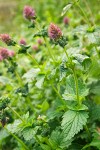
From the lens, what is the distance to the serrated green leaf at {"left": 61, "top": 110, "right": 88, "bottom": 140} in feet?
6.25

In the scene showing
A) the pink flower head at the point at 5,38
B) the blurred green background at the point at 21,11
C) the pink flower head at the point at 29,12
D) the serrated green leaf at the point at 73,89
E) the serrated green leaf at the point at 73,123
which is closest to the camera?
the serrated green leaf at the point at 73,123

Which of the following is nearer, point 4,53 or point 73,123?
point 73,123

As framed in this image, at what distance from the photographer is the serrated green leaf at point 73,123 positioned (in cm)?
190

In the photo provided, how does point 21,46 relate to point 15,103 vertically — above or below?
above

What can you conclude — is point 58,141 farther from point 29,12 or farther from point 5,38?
point 29,12

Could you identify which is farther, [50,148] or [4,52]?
[4,52]

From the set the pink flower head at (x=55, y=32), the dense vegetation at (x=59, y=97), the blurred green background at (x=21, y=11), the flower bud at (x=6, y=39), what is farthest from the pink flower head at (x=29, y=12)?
the blurred green background at (x=21, y=11)

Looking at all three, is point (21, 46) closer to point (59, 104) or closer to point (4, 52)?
point (4, 52)

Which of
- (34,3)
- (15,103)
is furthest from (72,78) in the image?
(34,3)

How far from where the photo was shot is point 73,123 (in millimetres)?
1933

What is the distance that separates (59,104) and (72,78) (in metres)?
0.24

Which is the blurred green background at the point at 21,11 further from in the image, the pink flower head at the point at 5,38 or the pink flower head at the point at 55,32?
the pink flower head at the point at 55,32

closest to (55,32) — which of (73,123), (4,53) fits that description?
(73,123)

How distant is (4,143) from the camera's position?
286 centimetres
